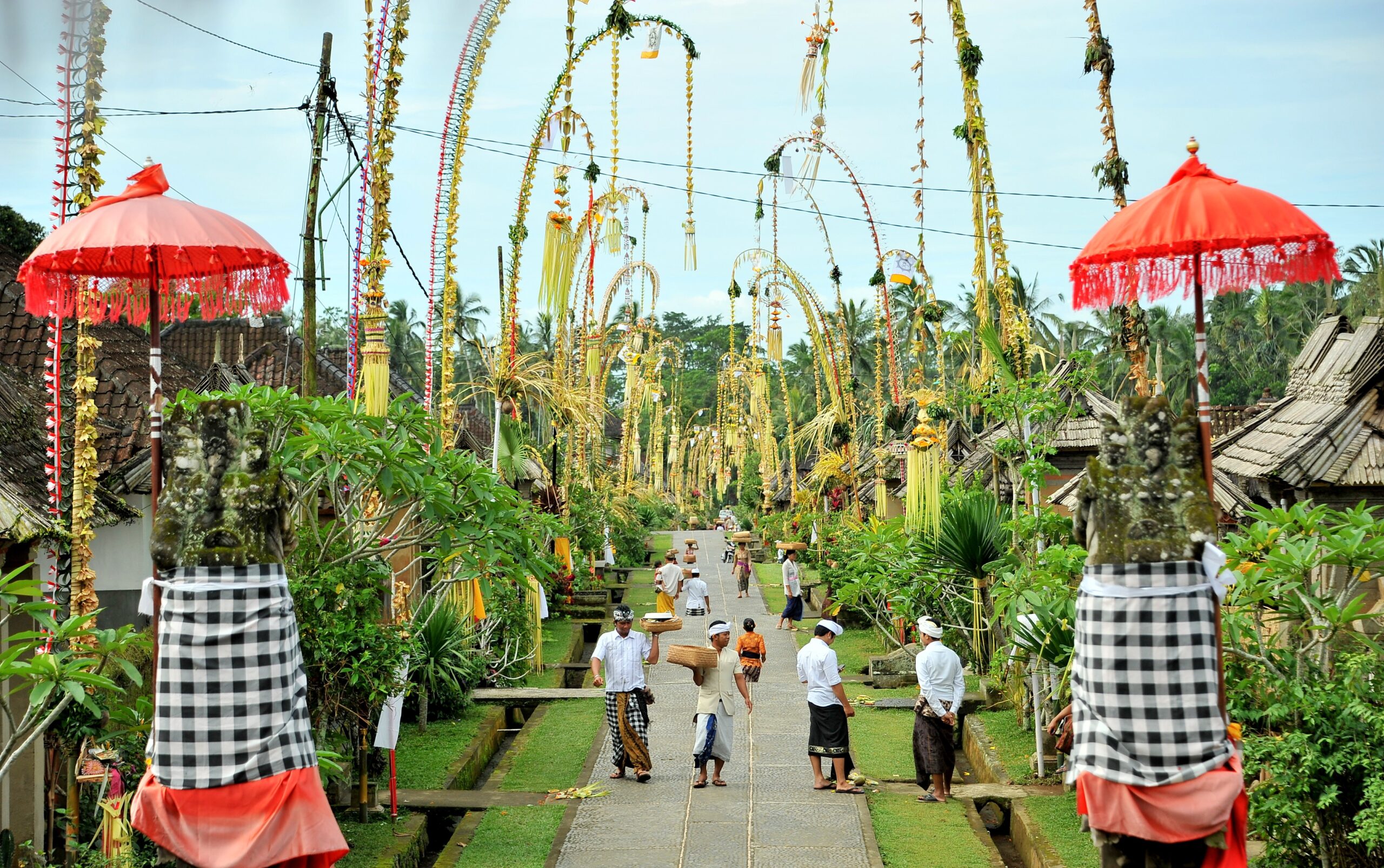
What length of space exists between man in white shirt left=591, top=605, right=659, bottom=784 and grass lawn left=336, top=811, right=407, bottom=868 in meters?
2.01

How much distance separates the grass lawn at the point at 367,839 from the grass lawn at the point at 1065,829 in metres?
4.43

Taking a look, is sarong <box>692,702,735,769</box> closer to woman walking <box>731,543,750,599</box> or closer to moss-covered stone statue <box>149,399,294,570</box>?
moss-covered stone statue <box>149,399,294,570</box>

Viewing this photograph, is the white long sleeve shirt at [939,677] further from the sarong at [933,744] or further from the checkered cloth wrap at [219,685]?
the checkered cloth wrap at [219,685]

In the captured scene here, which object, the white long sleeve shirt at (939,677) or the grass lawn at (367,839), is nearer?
the grass lawn at (367,839)

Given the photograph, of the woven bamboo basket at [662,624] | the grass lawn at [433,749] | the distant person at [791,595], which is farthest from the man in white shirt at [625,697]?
the distant person at [791,595]

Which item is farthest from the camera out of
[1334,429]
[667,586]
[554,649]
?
[667,586]

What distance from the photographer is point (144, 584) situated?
5.34 metres

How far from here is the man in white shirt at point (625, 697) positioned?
10.9 meters

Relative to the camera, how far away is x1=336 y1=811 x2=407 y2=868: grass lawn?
8227 mm

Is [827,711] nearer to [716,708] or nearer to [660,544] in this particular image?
[716,708]

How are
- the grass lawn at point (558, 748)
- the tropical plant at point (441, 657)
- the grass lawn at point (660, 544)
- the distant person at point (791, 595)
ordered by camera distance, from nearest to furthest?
the grass lawn at point (558, 748) → the tropical plant at point (441, 657) → the distant person at point (791, 595) → the grass lawn at point (660, 544)

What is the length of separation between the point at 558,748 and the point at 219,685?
24.6ft

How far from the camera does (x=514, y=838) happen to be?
918 cm

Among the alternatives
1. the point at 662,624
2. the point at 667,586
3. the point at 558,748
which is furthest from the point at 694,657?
the point at 667,586
